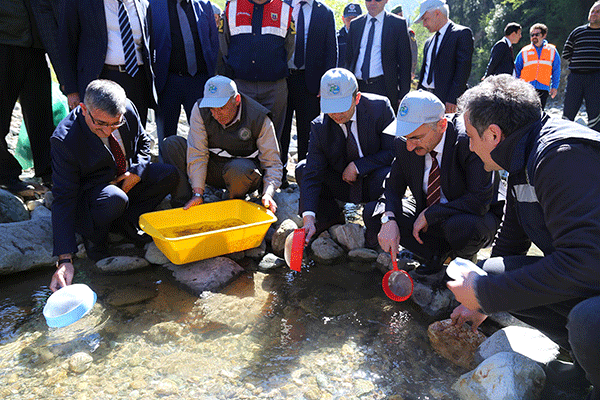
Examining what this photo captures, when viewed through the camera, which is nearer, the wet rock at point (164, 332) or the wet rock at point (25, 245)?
the wet rock at point (164, 332)

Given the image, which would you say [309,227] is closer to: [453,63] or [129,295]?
[129,295]

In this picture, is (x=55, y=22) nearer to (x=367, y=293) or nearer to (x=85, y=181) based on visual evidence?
(x=85, y=181)

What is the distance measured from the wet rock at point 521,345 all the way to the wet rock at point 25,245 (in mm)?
2663

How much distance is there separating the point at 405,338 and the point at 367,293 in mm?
483

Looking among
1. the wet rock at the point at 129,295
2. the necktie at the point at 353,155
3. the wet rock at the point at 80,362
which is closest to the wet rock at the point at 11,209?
the wet rock at the point at 129,295

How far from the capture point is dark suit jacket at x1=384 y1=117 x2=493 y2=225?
7.75 ft

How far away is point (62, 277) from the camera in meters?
2.26

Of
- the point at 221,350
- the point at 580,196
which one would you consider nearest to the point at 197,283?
the point at 221,350

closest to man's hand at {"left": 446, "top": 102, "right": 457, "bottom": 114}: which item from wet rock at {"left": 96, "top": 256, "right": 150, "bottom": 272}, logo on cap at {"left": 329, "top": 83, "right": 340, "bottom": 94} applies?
logo on cap at {"left": 329, "top": 83, "right": 340, "bottom": 94}

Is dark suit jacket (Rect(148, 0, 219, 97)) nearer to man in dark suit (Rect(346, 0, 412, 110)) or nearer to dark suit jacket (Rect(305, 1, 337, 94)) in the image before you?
dark suit jacket (Rect(305, 1, 337, 94))

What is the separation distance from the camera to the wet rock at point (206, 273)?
8.85 feet

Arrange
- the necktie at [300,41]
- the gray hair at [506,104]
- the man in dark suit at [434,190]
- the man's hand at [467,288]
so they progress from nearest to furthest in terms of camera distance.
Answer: the gray hair at [506,104], the man's hand at [467,288], the man in dark suit at [434,190], the necktie at [300,41]

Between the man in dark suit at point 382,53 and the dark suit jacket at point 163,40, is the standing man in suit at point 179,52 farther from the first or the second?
the man in dark suit at point 382,53

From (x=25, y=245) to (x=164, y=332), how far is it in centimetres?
129
